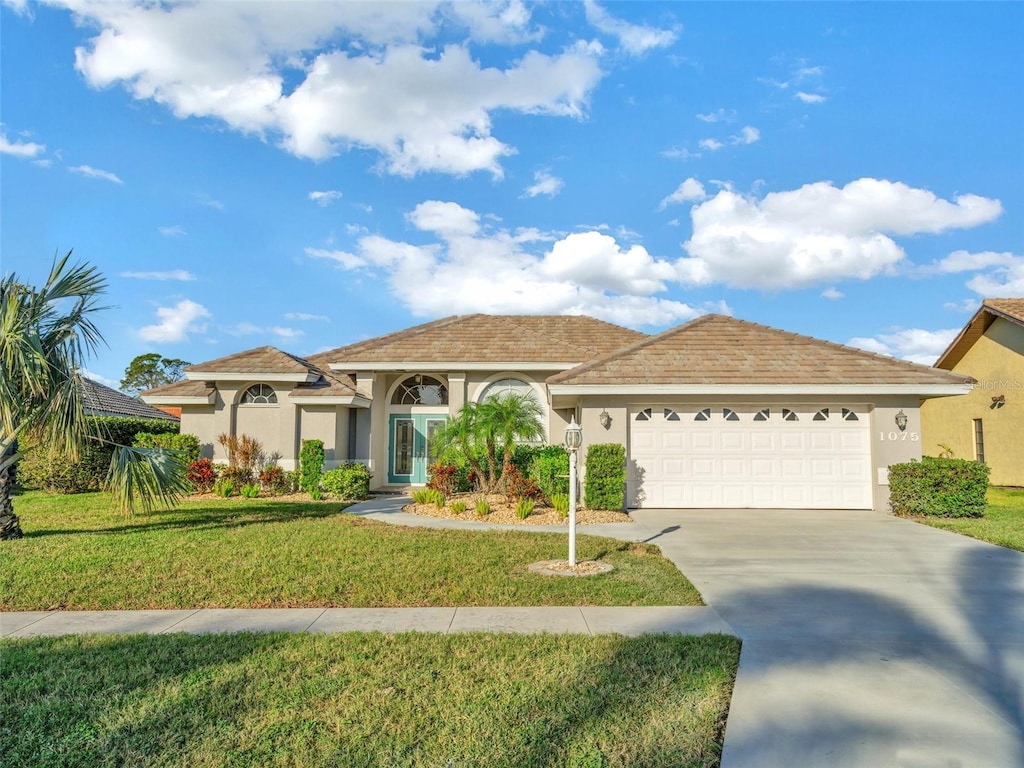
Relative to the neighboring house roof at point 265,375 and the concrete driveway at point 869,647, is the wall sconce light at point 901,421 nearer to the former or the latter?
the concrete driveway at point 869,647

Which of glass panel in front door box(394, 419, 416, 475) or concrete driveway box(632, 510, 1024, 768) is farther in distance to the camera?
glass panel in front door box(394, 419, 416, 475)

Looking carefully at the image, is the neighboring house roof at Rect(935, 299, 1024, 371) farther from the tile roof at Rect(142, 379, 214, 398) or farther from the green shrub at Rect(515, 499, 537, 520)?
the tile roof at Rect(142, 379, 214, 398)

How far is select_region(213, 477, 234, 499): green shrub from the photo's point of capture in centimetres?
1577

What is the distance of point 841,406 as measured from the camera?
14062 mm

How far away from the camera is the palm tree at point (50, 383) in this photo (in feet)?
29.5

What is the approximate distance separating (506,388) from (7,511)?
11.5 metres

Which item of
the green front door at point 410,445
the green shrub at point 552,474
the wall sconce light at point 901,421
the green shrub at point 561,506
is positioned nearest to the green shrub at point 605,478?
the green shrub at point 561,506

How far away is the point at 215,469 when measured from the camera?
16844mm

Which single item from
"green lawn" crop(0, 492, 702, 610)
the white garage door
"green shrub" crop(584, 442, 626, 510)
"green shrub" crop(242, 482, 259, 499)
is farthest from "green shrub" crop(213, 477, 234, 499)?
the white garage door

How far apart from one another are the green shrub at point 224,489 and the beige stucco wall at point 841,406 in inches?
363

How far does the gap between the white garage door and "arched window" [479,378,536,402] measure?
175 inches

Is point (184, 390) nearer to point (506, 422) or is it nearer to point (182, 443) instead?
point (182, 443)

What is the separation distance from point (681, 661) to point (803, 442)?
10.8 m

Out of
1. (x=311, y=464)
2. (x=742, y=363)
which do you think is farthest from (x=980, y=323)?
(x=311, y=464)
